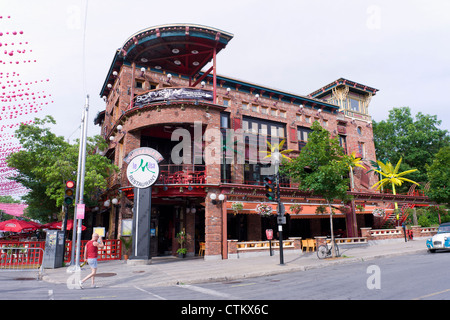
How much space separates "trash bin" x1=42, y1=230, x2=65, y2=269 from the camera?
14.8 m

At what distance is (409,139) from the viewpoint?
4534 centimetres

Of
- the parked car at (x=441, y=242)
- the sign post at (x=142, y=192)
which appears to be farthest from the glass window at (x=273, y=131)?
the parked car at (x=441, y=242)

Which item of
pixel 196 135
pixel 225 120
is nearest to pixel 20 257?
pixel 196 135

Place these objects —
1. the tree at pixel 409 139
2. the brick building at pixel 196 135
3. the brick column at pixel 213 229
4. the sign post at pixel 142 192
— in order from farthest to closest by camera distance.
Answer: the tree at pixel 409 139 < the brick building at pixel 196 135 < the brick column at pixel 213 229 < the sign post at pixel 142 192

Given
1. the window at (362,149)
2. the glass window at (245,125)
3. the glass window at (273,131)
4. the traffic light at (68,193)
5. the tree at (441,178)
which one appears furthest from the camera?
the window at (362,149)

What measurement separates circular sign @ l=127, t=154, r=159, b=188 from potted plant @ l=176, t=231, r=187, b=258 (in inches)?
223

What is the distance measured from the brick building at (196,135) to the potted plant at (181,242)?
0.60m

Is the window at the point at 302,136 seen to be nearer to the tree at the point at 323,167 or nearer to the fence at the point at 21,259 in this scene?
the tree at the point at 323,167

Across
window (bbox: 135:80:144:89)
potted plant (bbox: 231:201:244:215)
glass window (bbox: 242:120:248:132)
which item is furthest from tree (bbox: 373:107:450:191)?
window (bbox: 135:80:144:89)

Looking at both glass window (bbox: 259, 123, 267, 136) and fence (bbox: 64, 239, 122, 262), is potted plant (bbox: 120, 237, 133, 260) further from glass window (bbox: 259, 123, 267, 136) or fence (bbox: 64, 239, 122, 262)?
glass window (bbox: 259, 123, 267, 136)

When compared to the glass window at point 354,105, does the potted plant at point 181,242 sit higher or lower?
lower

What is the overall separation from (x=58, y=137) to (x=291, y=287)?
62.4 ft

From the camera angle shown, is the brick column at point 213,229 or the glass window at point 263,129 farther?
the glass window at point 263,129

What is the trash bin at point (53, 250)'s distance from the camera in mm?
14805
